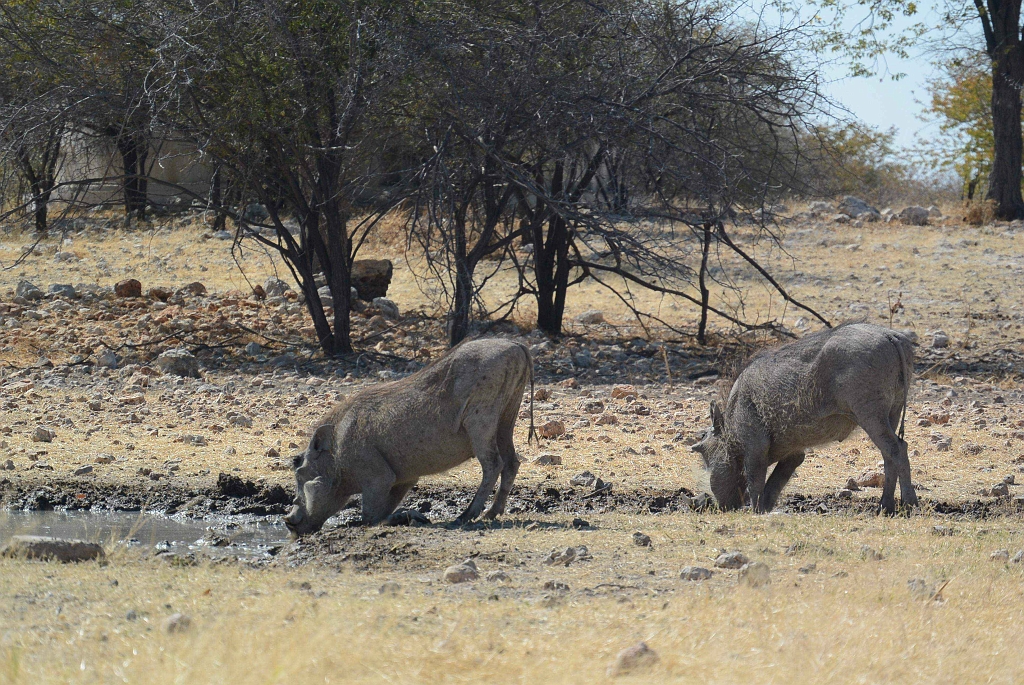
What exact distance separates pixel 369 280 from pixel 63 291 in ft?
A: 14.9

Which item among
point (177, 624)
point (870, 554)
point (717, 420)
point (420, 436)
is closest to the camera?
point (177, 624)

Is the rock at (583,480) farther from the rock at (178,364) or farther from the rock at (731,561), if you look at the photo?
the rock at (178,364)

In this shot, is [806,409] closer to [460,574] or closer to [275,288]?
[460,574]

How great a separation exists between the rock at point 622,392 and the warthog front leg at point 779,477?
3.90 metres

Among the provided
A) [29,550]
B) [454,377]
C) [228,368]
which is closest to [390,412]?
[454,377]

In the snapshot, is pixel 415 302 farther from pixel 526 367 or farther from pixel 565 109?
pixel 526 367

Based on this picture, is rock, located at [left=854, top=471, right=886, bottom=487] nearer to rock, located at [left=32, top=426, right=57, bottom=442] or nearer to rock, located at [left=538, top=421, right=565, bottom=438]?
rock, located at [left=538, top=421, right=565, bottom=438]

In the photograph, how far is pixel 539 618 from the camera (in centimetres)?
442

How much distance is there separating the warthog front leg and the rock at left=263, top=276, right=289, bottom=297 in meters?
11.3

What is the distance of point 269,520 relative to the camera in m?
7.61

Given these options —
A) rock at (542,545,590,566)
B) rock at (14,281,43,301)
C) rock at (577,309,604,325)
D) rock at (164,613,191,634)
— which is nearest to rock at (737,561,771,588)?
rock at (542,545,590,566)

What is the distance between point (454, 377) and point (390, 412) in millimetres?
481

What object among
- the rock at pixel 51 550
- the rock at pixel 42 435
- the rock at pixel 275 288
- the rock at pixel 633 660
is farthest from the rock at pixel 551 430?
the rock at pixel 275 288

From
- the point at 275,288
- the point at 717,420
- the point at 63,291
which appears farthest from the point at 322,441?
the point at 63,291
